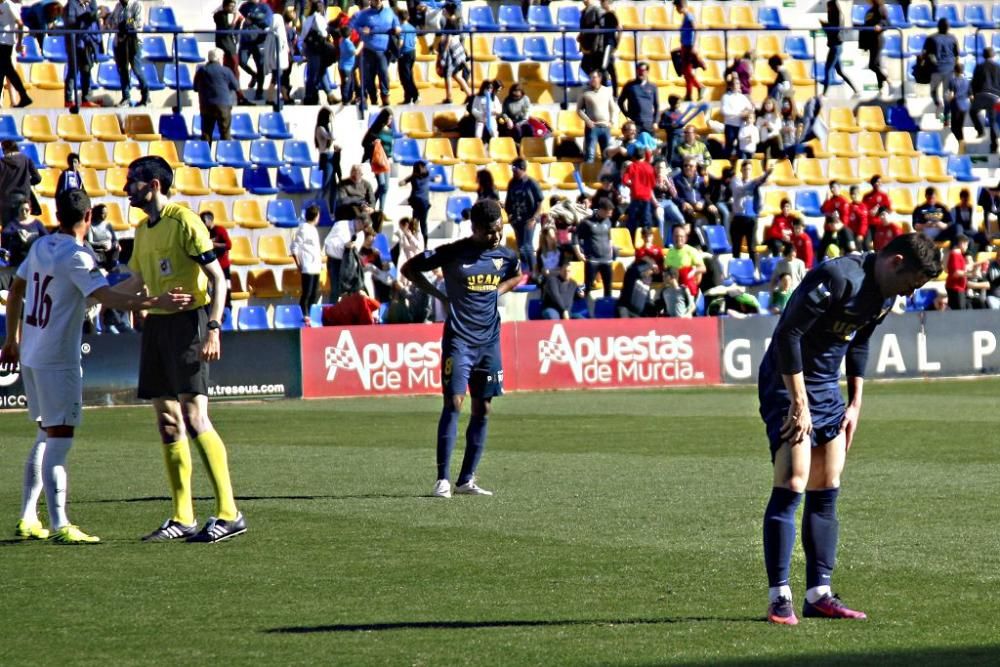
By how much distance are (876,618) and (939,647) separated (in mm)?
718

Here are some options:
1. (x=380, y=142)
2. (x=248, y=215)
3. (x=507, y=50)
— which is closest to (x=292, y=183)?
(x=248, y=215)

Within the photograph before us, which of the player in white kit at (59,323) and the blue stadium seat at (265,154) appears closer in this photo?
the player in white kit at (59,323)

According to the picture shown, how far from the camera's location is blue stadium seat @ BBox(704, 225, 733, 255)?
1251 inches

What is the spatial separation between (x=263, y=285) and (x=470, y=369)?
A: 1688 cm

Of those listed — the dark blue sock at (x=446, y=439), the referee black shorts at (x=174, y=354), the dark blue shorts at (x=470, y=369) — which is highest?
the referee black shorts at (x=174, y=354)

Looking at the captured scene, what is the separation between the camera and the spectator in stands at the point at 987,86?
117 feet

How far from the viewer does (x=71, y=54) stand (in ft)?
102

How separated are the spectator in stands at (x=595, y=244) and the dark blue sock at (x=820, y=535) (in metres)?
21.5

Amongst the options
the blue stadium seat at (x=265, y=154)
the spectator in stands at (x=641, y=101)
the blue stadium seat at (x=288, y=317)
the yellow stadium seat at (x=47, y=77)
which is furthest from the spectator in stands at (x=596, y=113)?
the yellow stadium seat at (x=47, y=77)

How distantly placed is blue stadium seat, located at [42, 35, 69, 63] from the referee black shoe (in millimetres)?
23403

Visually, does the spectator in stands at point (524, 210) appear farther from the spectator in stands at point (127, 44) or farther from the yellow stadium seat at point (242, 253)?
the spectator in stands at point (127, 44)

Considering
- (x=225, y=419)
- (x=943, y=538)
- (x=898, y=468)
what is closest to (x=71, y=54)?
(x=225, y=419)

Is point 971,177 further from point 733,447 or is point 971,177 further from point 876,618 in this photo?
point 876,618

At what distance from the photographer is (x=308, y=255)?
28016 mm
